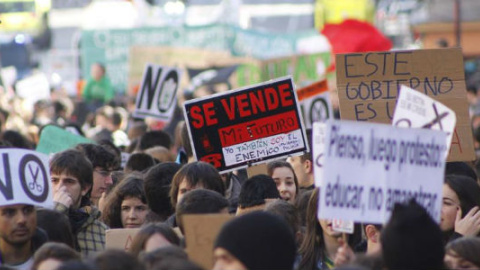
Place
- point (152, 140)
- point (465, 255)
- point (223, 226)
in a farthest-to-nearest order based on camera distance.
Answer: point (152, 140) < point (465, 255) < point (223, 226)

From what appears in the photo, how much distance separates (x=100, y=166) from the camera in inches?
412

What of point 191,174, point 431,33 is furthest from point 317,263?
point 431,33

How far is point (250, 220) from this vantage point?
5918 millimetres

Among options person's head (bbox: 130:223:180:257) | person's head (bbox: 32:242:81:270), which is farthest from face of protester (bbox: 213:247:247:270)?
person's head (bbox: 130:223:180:257)

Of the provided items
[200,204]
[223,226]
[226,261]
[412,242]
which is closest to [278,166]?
[200,204]

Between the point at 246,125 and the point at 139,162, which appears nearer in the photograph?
the point at 246,125

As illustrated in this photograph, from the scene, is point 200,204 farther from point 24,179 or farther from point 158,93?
point 158,93

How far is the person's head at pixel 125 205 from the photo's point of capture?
9.44 metres

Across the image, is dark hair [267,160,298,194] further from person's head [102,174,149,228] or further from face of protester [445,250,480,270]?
face of protester [445,250,480,270]

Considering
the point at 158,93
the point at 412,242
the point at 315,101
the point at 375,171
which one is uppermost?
the point at 375,171

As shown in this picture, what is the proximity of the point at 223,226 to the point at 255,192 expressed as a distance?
265cm

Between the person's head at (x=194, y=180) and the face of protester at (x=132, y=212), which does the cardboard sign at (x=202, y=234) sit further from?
the face of protester at (x=132, y=212)

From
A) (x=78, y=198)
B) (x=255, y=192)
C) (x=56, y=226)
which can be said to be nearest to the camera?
(x=56, y=226)

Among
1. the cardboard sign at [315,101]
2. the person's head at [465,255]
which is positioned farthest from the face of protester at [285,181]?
the person's head at [465,255]
